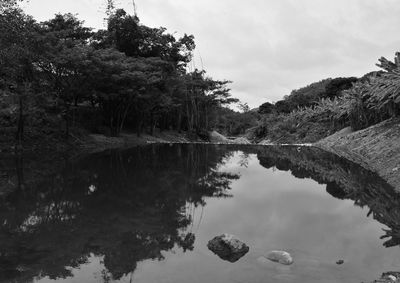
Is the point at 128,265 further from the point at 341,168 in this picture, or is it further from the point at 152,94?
the point at 152,94

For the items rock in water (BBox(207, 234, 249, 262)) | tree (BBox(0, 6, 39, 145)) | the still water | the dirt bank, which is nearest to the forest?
tree (BBox(0, 6, 39, 145))

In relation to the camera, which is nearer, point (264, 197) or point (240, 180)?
point (264, 197)

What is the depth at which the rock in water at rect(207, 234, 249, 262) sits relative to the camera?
6359 millimetres

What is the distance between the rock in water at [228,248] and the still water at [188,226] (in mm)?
135

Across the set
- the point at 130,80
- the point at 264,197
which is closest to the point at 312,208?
the point at 264,197

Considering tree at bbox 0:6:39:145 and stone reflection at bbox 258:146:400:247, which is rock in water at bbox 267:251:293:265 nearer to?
stone reflection at bbox 258:146:400:247

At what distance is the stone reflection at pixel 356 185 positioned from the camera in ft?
28.1

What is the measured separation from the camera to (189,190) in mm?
12320

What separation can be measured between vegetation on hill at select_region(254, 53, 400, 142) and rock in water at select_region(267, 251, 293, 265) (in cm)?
1776

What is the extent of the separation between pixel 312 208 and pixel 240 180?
16.3ft

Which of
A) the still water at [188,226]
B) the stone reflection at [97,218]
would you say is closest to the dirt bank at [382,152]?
the still water at [188,226]

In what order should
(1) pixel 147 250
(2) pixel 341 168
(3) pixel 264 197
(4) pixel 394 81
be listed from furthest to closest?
(4) pixel 394 81, (2) pixel 341 168, (3) pixel 264 197, (1) pixel 147 250

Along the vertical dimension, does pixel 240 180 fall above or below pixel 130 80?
below

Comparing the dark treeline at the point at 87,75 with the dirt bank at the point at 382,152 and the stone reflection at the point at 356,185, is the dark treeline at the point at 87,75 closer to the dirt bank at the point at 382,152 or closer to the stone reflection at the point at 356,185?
the stone reflection at the point at 356,185
